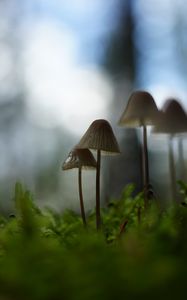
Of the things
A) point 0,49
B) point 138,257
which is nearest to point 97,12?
point 0,49

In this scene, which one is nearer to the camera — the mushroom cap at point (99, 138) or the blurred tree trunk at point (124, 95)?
the mushroom cap at point (99, 138)

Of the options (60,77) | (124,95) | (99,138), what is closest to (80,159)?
(99,138)

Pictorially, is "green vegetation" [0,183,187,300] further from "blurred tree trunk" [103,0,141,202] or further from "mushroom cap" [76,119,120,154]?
"blurred tree trunk" [103,0,141,202]

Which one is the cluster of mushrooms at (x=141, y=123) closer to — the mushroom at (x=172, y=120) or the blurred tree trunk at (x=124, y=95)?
the mushroom at (x=172, y=120)

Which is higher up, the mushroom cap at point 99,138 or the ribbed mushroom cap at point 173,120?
the ribbed mushroom cap at point 173,120

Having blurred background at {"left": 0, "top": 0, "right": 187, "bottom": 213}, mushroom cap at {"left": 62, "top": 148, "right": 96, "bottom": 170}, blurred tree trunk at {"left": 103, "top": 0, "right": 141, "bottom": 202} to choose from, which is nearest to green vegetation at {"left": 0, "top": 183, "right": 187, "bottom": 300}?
mushroom cap at {"left": 62, "top": 148, "right": 96, "bottom": 170}

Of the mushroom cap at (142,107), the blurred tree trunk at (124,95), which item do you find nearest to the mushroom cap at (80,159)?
the mushroom cap at (142,107)
